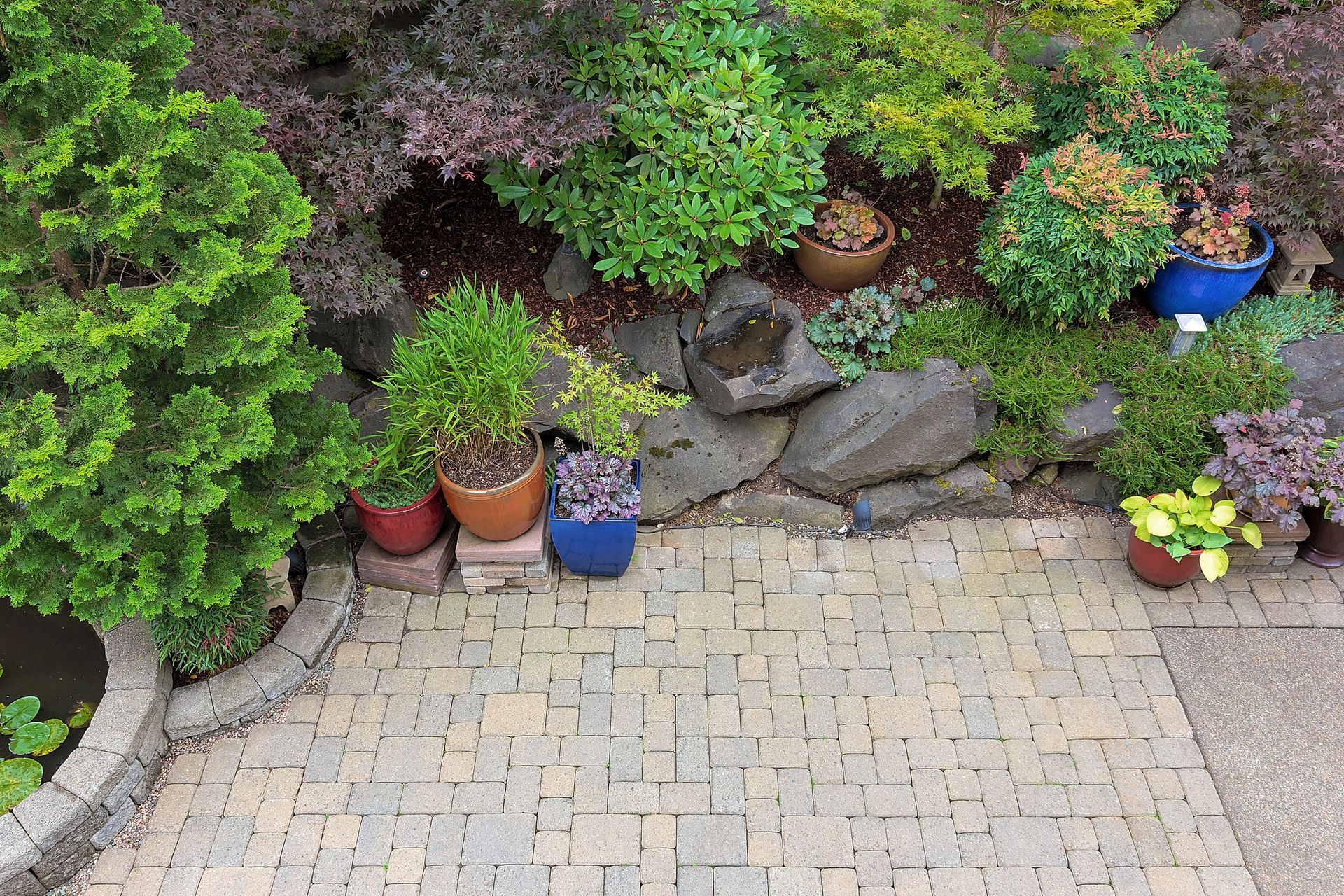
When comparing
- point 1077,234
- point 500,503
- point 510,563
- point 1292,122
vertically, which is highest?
point 1292,122

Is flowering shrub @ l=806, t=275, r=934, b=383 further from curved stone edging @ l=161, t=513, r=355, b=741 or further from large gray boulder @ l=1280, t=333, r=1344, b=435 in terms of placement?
curved stone edging @ l=161, t=513, r=355, b=741

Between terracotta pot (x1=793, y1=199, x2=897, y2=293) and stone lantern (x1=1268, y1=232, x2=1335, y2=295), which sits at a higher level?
terracotta pot (x1=793, y1=199, x2=897, y2=293)

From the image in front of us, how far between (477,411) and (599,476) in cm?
64

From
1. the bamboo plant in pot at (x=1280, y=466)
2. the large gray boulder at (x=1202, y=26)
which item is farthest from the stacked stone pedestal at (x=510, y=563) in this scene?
the large gray boulder at (x=1202, y=26)

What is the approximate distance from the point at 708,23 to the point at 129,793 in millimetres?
4359

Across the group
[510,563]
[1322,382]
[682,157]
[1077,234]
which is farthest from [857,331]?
[1322,382]

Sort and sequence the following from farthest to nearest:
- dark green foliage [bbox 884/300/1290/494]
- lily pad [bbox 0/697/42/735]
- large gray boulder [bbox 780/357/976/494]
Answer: large gray boulder [bbox 780/357/976/494] → dark green foliage [bbox 884/300/1290/494] → lily pad [bbox 0/697/42/735]

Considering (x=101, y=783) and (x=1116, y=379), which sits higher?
(x=101, y=783)

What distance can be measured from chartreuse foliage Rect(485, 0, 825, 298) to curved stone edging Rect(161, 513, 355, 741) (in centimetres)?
194

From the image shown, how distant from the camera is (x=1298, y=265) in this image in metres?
4.94

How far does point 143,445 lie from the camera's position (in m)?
3.40

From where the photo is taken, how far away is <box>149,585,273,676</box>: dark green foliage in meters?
3.89

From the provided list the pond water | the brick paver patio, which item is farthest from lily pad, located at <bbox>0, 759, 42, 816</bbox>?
the brick paver patio

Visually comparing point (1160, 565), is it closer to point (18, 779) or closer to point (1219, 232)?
point (1219, 232)
